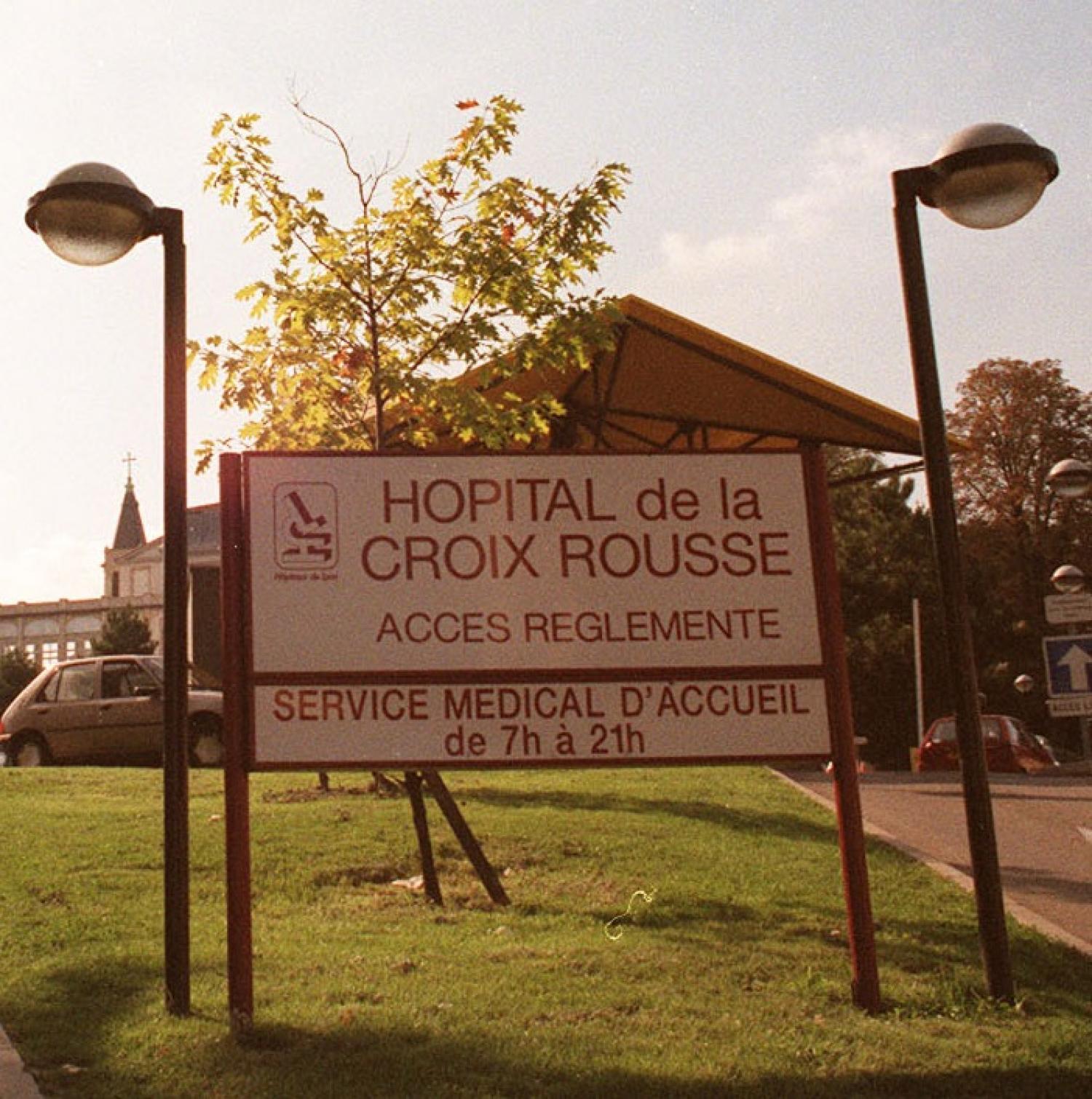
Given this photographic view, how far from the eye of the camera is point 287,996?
610 cm

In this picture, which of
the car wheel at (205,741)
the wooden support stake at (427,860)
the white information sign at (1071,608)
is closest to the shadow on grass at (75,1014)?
the wooden support stake at (427,860)

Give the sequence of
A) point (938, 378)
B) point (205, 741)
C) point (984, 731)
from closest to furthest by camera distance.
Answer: point (938, 378), point (205, 741), point (984, 731)

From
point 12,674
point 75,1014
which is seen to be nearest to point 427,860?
point 75,1014

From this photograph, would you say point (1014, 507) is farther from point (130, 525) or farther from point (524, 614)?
point (130, 525)

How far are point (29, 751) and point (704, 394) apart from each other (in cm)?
1166

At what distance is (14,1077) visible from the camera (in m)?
4.98

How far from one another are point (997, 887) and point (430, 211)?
20.5ft

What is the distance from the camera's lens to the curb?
189 inches

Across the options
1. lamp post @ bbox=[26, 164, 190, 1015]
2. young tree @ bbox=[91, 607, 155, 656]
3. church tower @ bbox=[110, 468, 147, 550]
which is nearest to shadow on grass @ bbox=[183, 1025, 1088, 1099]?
lamp post @ bbox=[26, 164, 190, 1015]

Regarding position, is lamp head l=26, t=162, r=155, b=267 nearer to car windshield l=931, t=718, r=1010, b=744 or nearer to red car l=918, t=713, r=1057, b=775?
red car l=918, t=713, r=1057, b=775

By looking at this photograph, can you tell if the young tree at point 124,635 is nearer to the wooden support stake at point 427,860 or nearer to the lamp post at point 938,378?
the wooden support stake at point 427,860

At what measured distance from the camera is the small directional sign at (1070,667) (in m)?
11.9

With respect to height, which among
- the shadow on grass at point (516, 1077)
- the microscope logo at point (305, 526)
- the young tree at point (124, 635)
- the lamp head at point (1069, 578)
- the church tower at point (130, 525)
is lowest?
the shadow on grass at point (516, 1077)

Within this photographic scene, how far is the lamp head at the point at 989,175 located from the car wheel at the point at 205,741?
14.4 m
